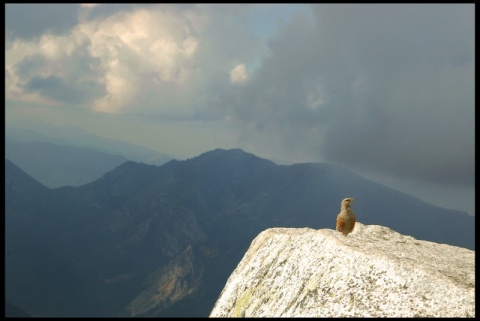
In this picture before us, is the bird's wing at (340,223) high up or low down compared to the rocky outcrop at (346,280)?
up

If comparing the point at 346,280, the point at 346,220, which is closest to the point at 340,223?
the point at 346,220

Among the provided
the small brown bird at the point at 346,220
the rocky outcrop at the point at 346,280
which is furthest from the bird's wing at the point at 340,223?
the rocky outcrop at the point at 346,280

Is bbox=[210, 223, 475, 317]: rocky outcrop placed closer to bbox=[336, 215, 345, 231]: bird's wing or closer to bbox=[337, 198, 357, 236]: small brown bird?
bbox=[337, 198, 357, 236]: small brown bird

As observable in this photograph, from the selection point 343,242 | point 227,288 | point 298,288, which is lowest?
point 227,288

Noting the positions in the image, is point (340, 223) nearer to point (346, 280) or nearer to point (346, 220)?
point (346, 220)

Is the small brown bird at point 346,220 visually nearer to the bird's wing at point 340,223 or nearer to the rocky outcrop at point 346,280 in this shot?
the bird's wing at point 340,223

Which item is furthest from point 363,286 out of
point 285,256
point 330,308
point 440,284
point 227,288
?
point 227,288

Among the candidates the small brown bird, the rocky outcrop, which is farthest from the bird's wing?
the rocky outcrop

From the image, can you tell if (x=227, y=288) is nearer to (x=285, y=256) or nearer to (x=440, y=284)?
(x=285, y=256)

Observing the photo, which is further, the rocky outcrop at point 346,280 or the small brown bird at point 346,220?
the small brown bird at point 346,220
